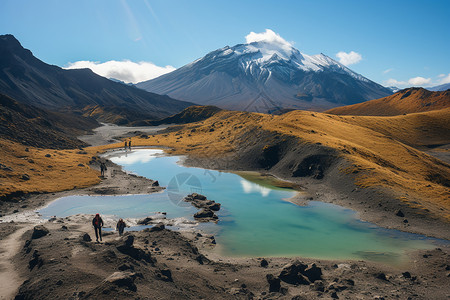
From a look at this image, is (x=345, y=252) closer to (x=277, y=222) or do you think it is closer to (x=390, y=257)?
(x=390, y=257)

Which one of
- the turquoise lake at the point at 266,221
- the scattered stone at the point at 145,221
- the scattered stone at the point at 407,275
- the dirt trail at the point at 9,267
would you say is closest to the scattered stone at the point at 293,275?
the turquoise lake at the point at 266,221

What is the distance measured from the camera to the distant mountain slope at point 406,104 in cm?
17512

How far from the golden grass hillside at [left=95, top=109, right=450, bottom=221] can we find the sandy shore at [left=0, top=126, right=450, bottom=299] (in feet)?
62.8

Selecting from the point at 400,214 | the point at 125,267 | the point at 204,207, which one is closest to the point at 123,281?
the point at 125,267

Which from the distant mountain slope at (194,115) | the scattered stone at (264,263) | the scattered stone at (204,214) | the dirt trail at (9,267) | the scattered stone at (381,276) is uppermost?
the distant mountain slope at (194,115)

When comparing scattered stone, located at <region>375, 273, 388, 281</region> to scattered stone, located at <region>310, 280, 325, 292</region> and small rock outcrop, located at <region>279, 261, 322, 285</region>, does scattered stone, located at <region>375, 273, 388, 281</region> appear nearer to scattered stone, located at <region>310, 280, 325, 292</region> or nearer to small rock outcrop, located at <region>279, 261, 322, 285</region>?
small rock outcrop, located at <region>279, 261, 322, 285</region>

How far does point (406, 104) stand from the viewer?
7367 inches

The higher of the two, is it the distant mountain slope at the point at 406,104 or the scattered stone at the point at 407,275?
the distant mountain slope at the point at 406,104

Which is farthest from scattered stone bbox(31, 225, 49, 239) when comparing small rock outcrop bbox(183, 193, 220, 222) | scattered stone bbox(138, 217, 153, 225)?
small rock outcrop bbox(183, 193, 220, 222)

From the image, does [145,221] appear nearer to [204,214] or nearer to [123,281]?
[204,214]

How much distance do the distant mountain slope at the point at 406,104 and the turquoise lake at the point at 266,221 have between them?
519 feet

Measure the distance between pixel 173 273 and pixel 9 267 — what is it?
11028mm

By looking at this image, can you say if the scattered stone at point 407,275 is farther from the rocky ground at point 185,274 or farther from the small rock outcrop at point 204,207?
the small rock outcrop at point 204,207

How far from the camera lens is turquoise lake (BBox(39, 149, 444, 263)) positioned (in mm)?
29341
